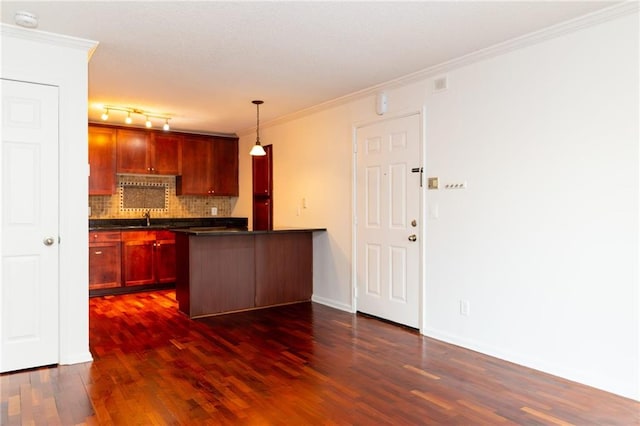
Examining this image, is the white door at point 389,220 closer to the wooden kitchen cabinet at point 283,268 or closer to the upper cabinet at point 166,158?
the wooden kitchen cabinet at point 283,268

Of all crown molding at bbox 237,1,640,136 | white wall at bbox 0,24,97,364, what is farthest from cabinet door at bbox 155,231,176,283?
crown molding at bbox 237,1,640,136

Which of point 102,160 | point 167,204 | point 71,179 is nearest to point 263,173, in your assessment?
point 167,204

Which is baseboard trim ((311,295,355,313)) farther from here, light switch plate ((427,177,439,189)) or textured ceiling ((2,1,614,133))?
textured ceiling ((2,1,614,133))

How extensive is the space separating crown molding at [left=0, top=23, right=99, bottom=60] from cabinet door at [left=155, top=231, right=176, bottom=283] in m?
3.51

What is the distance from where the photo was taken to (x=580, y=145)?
10.1 feet

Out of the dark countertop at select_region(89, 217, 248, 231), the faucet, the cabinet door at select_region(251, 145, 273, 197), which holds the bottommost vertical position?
the dark countertop at select_region(89, 217, 248, 231)

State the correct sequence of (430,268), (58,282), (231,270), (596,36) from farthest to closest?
1. (231,270)
2. (430,268)
3. (58,282)
4. (596,36)

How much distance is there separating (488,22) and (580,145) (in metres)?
1.06

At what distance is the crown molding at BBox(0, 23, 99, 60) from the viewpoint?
3133mm

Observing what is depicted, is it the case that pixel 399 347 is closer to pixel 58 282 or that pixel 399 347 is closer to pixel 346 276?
pixel 346 276

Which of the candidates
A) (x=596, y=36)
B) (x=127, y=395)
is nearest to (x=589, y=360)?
(x=596, y=36)

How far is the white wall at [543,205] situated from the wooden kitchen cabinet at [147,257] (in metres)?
4.03

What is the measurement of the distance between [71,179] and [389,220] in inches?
115

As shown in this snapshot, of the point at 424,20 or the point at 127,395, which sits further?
the point at 424,20
